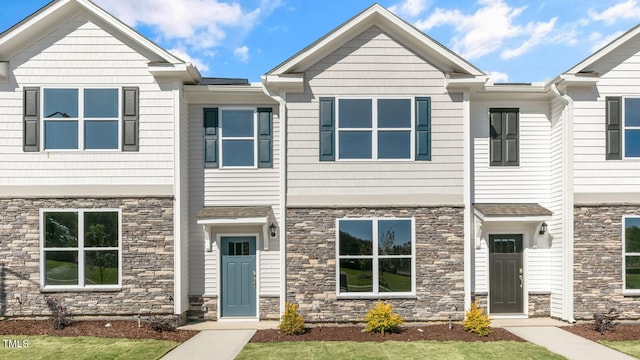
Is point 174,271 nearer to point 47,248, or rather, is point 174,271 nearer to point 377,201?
point 47,248

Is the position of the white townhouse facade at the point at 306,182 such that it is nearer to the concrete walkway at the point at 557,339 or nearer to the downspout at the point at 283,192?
the downspout at the point at 283,192

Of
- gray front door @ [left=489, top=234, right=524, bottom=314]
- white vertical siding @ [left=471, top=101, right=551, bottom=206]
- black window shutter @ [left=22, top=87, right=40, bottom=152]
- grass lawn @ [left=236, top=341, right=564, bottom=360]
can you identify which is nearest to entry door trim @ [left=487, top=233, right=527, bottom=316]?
gray front door @ [left=489, top=234, right=524, bottom=314]

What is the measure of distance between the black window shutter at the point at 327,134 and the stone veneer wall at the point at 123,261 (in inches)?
154

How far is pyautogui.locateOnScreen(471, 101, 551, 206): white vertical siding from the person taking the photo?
11.8m

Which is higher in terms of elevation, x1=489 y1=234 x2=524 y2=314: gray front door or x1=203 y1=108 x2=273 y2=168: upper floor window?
x1=203 y1=108 x2=273 y2=168: upper floor window

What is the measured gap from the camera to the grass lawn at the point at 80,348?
27.3ft

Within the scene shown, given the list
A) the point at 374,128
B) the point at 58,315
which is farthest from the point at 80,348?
the point at 374,128

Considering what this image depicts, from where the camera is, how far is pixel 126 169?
10.9 m

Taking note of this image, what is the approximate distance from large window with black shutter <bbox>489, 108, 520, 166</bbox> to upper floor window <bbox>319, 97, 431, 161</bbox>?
2.00m

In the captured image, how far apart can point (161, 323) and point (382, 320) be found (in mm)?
4977

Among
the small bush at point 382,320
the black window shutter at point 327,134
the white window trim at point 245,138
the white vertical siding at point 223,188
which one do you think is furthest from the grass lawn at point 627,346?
the white window trim at point 245,138

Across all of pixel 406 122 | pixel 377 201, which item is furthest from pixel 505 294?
pixel 406 122

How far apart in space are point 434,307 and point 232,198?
18.8 ft

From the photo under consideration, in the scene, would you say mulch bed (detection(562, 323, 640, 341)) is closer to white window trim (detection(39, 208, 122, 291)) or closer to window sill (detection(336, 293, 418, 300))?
window sill (detection(336, 293, 418, 300))
